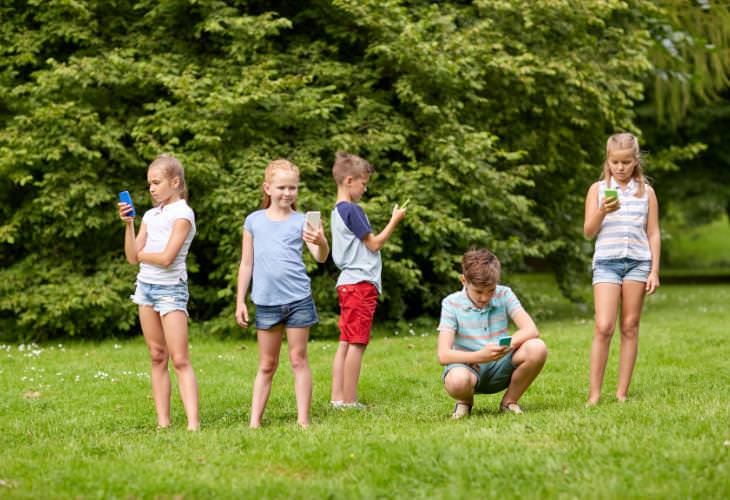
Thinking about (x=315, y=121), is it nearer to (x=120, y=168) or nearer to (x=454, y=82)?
(x=454, y=82)

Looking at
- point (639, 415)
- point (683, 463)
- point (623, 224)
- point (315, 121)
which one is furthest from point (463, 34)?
point (683, 463)

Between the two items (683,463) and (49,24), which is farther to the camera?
(49,24)

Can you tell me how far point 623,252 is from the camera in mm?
6594

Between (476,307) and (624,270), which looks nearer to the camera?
(476,307)

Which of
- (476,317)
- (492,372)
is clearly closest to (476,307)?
(476,317)

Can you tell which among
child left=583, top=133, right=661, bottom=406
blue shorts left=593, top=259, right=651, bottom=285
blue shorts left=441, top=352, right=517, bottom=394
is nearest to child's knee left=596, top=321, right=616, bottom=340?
child left=583, top=133, right=661, bottom=406

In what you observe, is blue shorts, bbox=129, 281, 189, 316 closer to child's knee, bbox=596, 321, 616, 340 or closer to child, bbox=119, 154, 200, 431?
child, bbox=119, 154, 200, 431

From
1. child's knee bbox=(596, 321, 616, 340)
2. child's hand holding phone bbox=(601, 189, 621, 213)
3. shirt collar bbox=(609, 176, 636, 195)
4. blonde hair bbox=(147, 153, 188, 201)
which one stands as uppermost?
blonde hair bbox=(147, 153, 188, 201)

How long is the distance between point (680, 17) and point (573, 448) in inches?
532

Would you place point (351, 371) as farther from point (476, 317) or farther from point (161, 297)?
point (161, 297)

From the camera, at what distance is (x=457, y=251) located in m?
13.3

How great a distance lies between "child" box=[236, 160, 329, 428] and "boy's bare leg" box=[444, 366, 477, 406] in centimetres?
92

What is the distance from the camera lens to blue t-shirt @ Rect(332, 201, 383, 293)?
7.10m

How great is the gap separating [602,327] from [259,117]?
682 centimetres
